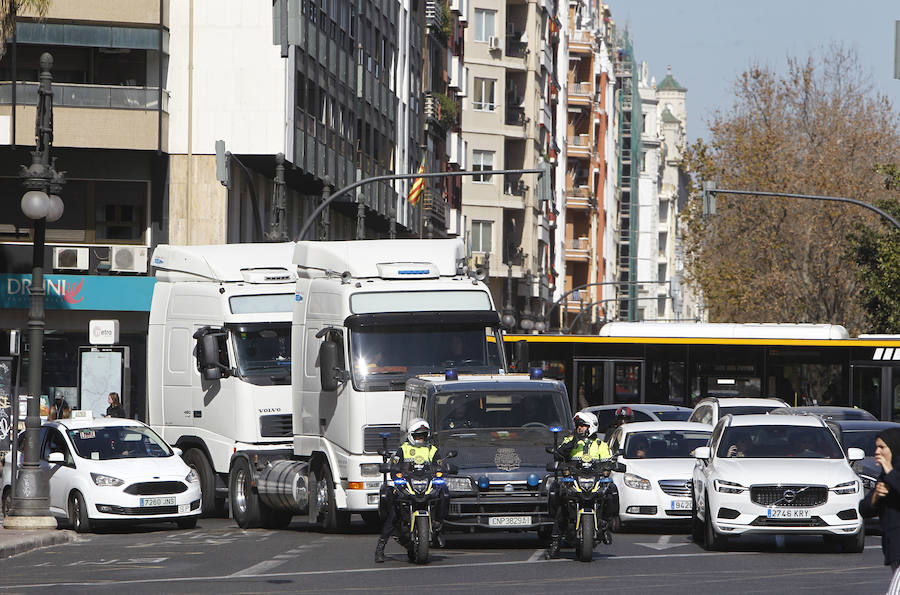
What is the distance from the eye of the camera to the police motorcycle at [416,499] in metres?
18.4

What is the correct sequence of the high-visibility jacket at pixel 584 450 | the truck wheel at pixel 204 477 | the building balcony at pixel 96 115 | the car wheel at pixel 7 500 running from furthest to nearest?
the building balcony at pixel 96 115, the truck wheel at pixel 204 477, the car wheel at pixel 7 500, the high-visibility jacket at pixel 584 450

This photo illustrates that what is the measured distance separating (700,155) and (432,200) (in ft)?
44.8

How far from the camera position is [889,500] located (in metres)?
10.9

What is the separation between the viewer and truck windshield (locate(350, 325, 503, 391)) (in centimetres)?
2233

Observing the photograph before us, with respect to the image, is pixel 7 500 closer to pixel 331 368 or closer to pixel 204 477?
pixel 204 477

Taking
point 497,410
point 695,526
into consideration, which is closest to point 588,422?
point 497,410

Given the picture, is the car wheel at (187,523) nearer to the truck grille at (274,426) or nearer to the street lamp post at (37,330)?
the truck grille at (274,426)

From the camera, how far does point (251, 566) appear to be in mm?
18250

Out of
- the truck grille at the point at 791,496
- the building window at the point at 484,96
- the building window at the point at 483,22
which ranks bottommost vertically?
the truck grille at the point at 791,496

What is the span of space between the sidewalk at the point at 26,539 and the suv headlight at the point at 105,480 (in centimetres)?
99

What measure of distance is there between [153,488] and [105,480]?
0.66m

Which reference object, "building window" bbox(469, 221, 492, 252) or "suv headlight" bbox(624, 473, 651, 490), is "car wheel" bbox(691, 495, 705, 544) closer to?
"suv headlight" bbox(624, 473, 651, 490)

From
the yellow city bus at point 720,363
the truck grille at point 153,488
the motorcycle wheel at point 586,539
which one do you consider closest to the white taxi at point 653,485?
the motorcycle wheel at point 586,539

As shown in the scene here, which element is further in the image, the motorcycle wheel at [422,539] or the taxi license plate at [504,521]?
the taxi license plate at [504,521]
